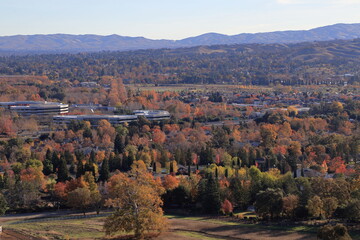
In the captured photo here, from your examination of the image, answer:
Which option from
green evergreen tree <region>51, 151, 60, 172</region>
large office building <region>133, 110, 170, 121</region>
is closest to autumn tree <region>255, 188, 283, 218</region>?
green evergreen tree <region>51, 151, 60, 172</region>

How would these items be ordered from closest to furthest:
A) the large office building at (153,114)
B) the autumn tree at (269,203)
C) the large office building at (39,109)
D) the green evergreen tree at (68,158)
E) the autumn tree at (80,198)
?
the autumn tree at (269,203) < the autumn tree at (80,198) < the green evergreen tree at (68,158) < the large office building at (153,114) < the large office building at (39,109)

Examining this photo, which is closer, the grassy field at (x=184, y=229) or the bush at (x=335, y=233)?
the bush at (x=335, y=233)

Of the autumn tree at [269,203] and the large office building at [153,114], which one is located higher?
the autumn tree at [269,203]

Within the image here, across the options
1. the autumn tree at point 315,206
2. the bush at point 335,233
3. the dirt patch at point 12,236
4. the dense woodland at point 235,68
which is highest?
the bush at point 335,233

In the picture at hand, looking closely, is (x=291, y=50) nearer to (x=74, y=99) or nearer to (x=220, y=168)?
(x=74, y=99)

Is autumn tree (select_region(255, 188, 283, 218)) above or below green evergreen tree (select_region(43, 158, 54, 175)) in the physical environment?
above

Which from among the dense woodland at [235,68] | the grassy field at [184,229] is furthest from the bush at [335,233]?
the dense woodland at [235,68]

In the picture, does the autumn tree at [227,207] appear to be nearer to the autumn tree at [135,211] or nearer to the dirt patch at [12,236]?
the autumn tree at [135,211]

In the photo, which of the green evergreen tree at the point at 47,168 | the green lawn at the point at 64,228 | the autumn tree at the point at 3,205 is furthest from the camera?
the green evergreen tree at the point at 47,168

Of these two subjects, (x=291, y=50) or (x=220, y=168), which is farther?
(x=291, y=50)

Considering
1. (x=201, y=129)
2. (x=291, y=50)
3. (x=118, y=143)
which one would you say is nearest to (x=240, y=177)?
(x=118, y=143)

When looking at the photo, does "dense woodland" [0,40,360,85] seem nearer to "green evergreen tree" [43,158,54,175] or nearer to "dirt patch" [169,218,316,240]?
"green evergreen tree" [43,158,54,175]
